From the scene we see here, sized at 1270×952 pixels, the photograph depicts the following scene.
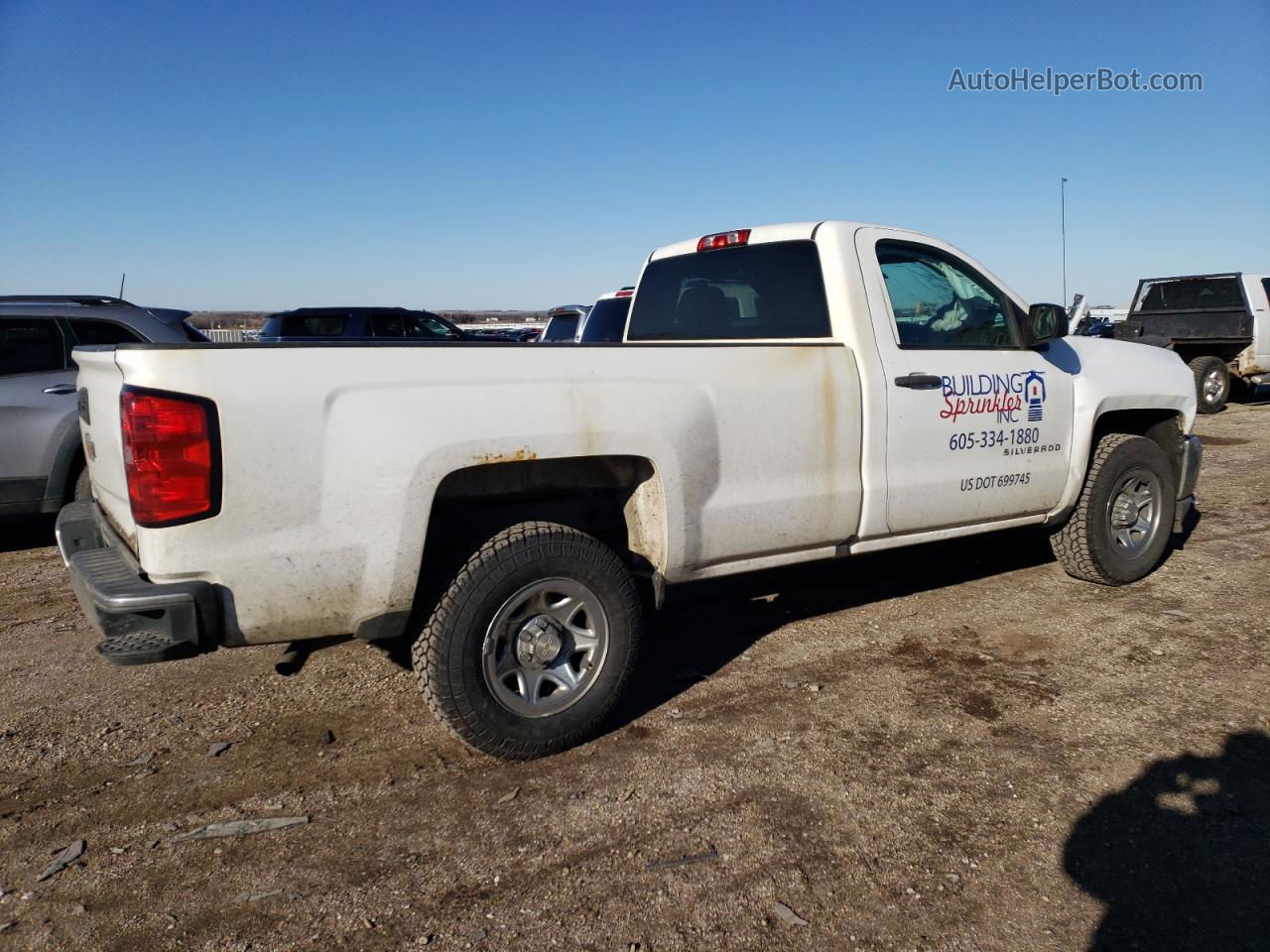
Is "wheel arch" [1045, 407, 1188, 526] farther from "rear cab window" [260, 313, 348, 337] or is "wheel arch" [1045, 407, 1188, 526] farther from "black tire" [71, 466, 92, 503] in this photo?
"rear cab window" [260, 313, 348, 337]

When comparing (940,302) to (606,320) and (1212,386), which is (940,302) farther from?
(1212,386)

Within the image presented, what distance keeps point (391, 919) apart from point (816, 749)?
5.26ft

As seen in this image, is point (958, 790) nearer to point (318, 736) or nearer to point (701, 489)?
point (701, 489)

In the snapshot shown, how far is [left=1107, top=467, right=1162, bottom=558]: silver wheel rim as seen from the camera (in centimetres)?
511

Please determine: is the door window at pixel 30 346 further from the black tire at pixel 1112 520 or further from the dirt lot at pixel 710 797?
the black tire at pixel 1112 520

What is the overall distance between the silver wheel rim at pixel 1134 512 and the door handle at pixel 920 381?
5.50 ft

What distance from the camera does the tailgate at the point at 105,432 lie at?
2805 millimetres

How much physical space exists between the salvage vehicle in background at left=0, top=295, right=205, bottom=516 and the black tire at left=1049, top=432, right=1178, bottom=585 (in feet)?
18.4

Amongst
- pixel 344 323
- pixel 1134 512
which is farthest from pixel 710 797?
pixel 344 323

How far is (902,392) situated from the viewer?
4.00 m

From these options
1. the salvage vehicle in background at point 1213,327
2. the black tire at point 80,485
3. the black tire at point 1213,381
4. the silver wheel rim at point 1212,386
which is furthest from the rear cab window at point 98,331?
the silver wheel rim at point 1212,386

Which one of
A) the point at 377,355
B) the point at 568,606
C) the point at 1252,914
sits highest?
the point at 377,355

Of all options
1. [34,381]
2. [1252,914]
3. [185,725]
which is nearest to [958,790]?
[1252,914]

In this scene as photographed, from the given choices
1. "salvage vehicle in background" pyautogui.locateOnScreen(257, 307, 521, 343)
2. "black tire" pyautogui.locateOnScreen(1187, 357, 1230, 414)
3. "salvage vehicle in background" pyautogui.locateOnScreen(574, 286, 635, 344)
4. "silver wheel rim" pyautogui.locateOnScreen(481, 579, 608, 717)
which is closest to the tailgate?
"silver wheel rim" pyautogui.locateOnScreen(481, 579, 608, 717)
